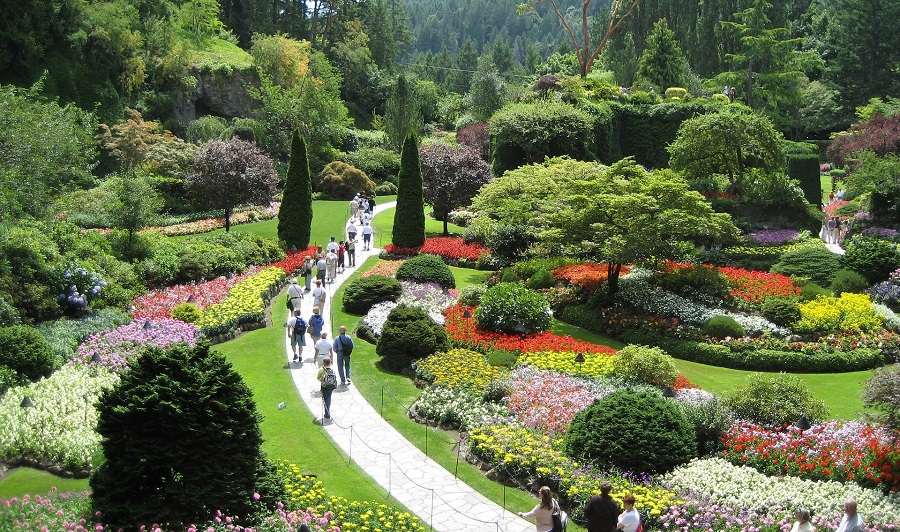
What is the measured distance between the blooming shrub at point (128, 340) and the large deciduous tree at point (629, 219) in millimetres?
10765

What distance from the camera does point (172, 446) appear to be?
10.2 meters

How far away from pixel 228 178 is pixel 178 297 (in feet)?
33.2

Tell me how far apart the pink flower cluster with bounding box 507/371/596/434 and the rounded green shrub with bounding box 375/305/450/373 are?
257 cm

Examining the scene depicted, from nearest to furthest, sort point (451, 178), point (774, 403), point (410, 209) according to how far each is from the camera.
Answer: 1. point (774, 403)
2. point (410, 209)
3. point (451, 178)

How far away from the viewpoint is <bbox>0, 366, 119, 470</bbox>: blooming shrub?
42.0ft

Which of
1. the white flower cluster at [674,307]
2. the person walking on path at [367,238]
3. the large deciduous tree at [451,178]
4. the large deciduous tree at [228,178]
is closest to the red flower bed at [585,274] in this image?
the white flower cluster at [674,307]

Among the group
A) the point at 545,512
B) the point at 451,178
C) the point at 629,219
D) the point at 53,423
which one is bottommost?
the point at 53,423

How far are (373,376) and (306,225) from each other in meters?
12.8

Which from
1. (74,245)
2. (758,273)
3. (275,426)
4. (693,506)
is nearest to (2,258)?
(74,245)

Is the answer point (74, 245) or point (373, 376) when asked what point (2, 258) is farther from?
point (373, 376)

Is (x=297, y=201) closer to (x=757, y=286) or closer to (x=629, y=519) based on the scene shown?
(x=757, y=286)

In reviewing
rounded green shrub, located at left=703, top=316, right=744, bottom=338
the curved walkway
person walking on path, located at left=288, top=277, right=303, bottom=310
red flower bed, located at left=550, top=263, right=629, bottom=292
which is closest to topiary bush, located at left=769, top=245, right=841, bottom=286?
red flower bed, located at left=550, top=263, right=629, bottom=292

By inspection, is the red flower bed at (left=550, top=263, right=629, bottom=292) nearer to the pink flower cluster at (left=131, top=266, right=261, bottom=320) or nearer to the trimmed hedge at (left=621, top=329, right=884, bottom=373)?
the trimmed hedge at (left=621, top=329, right=884, bottom=373)

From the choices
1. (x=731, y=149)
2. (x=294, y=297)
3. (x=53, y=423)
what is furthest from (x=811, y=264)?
(x=53, y=423)
